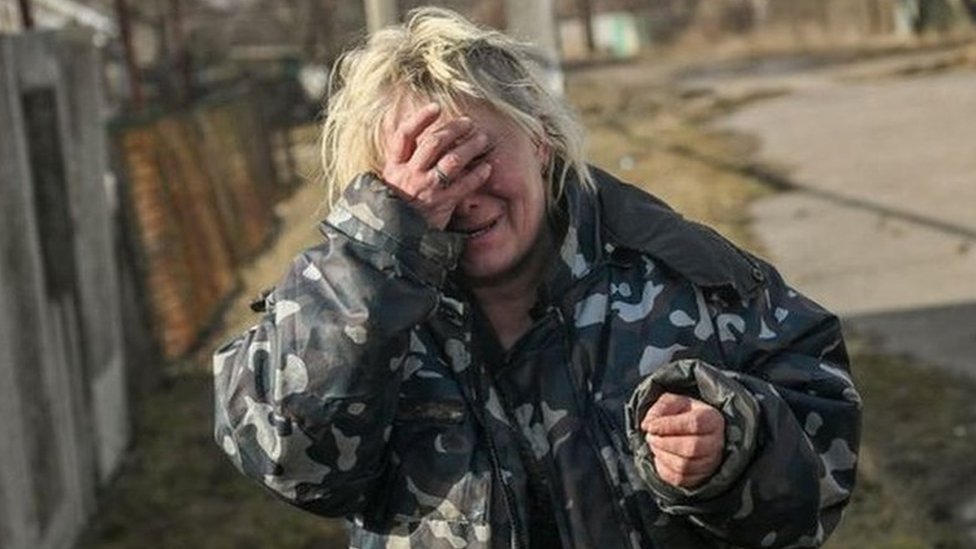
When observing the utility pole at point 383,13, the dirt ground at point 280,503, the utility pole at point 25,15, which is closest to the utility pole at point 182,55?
the dirt ground at point 280,503

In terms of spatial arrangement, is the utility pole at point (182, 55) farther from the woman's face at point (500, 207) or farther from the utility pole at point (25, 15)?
the woman's face at point (500, 207)

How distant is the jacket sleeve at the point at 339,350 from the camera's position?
1.97m

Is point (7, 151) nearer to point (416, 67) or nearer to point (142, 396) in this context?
point (142, 396)

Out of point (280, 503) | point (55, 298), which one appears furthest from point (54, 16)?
point (280, 503)

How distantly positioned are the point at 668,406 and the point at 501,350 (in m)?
0.31

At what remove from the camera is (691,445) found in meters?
1.90

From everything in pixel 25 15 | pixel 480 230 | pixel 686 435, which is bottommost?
pixel 686 435

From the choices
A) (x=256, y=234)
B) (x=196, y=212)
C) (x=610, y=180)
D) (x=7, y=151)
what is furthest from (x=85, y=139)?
(x=256, y=234)

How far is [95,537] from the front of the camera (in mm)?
6234

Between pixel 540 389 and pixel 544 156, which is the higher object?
pixel 544 156

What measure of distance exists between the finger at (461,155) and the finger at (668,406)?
376 mm

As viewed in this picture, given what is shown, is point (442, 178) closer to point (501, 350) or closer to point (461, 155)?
point (461, 155)

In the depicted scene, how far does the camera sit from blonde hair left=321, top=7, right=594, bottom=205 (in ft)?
6.76

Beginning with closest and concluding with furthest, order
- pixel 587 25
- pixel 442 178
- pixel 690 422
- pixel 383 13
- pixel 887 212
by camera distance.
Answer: pixel 690 422, pixel 442 178, pixel 383 13, pixel 887 212, pixel 587 25
